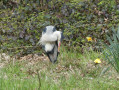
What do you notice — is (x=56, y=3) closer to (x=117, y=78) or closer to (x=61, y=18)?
(x=61, y=18)

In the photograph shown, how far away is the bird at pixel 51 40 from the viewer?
21.7ft

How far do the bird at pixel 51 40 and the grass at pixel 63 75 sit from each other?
0.22 m

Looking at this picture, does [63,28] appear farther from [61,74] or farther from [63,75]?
[63,75]

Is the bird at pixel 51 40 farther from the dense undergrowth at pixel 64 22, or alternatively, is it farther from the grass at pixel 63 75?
the dense undergrowth at pixel 64 22

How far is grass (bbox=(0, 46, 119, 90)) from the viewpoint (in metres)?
4.37

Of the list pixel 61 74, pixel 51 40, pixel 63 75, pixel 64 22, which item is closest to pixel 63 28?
pixel 64 22

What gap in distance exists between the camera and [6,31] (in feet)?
28.8

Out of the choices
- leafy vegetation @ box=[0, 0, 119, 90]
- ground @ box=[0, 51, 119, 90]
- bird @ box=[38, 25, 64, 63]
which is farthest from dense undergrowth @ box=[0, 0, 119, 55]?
bird @ box=[38, 25, 64, 63]

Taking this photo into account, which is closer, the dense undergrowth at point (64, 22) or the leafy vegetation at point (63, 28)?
the leafy vegetation at point (63, 28)

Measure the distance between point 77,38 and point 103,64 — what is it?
195 centimetres

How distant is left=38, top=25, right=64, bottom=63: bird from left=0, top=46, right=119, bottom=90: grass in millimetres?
216

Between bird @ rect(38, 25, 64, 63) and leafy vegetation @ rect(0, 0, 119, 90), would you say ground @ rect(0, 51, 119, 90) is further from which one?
bird @ rect(38, 25, 64, 63)

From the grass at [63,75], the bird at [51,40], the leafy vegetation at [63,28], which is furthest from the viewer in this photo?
the leafy vegetation at [63,28]

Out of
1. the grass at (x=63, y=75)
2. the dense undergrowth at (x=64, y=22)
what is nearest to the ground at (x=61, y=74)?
the grass at (x=63, y=75)
